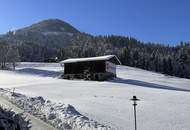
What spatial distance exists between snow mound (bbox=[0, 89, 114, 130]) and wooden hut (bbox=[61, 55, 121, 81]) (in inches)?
1573

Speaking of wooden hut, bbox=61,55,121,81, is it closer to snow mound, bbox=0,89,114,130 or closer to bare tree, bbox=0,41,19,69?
bare tree, bbox=0,41,19,69

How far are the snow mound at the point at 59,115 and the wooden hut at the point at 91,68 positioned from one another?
39.9 m

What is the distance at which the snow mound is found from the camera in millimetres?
15863

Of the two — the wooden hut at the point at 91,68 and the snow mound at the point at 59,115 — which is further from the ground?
the wooden hut at the point at 91,68

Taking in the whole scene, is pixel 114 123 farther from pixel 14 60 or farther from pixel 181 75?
pixel 181 75

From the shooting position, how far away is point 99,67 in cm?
6494

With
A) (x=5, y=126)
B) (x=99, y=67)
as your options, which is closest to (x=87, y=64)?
(x=99, y=67)

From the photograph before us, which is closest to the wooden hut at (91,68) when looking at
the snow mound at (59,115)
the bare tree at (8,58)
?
the bare tree at (8,58)

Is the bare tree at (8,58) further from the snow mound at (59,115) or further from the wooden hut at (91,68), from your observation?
the snow mound at (59,115)

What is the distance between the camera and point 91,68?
65.4 m

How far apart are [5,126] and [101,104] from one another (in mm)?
16608

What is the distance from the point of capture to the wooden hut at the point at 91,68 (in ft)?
211

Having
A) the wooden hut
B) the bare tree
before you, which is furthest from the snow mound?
the bare tree

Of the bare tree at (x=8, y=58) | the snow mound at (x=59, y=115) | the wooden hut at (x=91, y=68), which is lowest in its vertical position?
the snow mound at (x=59, y=115)
